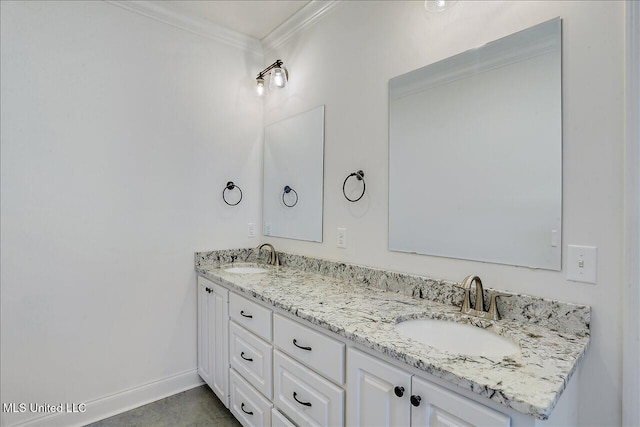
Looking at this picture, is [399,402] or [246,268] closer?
[399,402]

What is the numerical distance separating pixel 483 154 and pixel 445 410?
0.98 metres

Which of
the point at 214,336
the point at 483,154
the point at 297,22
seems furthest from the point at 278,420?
the point at 297,22

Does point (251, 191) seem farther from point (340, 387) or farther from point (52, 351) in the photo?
point (340, 387)

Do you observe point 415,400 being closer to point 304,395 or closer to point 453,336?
point 453,336

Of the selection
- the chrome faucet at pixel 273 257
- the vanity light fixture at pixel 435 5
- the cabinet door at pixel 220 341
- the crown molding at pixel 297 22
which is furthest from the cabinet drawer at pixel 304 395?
the crown molding at pixel 297 22

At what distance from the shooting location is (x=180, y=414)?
2012mm

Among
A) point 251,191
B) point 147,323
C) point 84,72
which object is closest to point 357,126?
point 251,191

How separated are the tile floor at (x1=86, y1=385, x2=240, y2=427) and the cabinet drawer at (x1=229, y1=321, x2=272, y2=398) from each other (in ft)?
1.34

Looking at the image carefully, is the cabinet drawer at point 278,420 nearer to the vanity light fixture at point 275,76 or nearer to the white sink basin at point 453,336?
the white sink basin at point 453,336

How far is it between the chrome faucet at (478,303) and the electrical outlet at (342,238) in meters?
0.79

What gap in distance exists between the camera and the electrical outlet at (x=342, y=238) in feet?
6.46

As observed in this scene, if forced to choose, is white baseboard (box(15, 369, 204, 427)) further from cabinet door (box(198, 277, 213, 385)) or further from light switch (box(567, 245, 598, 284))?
light switch (box(567, 245, 598, 284))

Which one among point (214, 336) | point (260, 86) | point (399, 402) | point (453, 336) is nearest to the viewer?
point (399, 402)

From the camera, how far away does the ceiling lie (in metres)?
2.14
